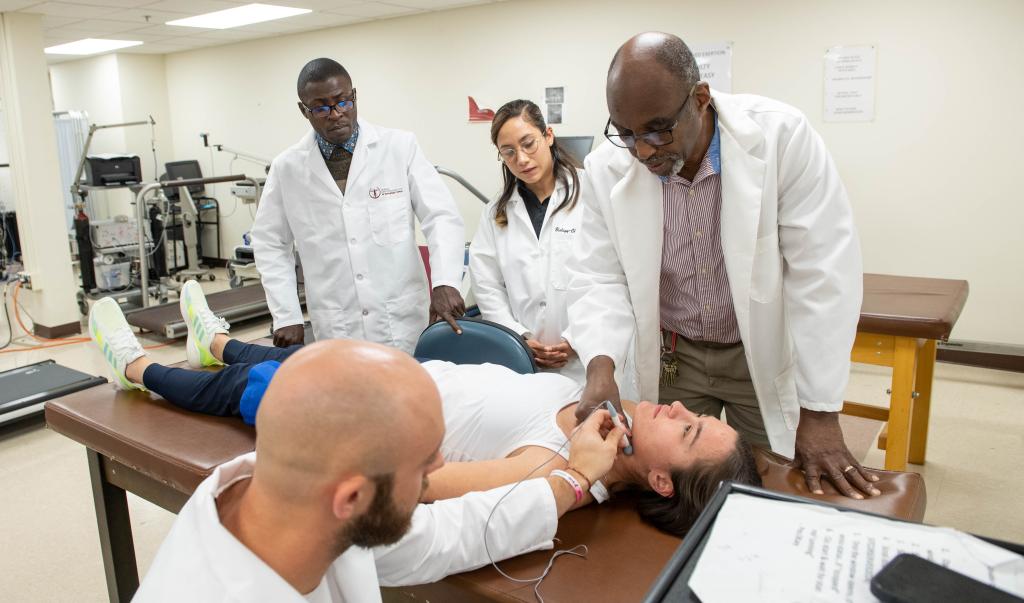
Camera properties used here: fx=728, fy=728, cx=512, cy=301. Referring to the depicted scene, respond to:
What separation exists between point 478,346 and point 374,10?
418 cm

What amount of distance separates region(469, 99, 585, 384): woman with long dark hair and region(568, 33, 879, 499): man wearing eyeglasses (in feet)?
1.81

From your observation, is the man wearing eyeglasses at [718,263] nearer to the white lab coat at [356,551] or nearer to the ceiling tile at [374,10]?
the white lab coat at [356,551]

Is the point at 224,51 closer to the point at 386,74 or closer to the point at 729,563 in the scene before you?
the point at 386,74

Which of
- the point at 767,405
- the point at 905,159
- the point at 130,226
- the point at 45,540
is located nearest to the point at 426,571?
the point at 767,405

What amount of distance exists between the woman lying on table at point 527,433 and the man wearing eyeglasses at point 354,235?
0.49 m

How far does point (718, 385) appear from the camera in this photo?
1682mm

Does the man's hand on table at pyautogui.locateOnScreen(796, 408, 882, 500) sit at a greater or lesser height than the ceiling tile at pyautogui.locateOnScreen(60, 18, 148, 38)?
lesser

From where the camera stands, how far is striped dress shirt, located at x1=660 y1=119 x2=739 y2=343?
5.07 ft

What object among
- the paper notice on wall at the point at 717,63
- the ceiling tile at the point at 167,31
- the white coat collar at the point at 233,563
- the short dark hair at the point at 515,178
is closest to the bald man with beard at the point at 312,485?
the white coat collar at the point at 233,563

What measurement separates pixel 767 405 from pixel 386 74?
5047 millimetres

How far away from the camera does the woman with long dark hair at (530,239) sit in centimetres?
231

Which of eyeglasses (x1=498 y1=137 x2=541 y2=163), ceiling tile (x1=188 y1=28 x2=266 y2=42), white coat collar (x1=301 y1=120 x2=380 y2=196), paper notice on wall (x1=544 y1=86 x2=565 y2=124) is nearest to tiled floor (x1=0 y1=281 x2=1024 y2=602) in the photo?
white coat collar (x1=301 y1=120 x2=380 y2=196)

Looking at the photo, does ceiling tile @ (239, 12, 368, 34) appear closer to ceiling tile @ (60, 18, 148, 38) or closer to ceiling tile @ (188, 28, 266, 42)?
ceiling tile @ (188, 28, 266, 42)

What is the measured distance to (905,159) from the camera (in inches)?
153
